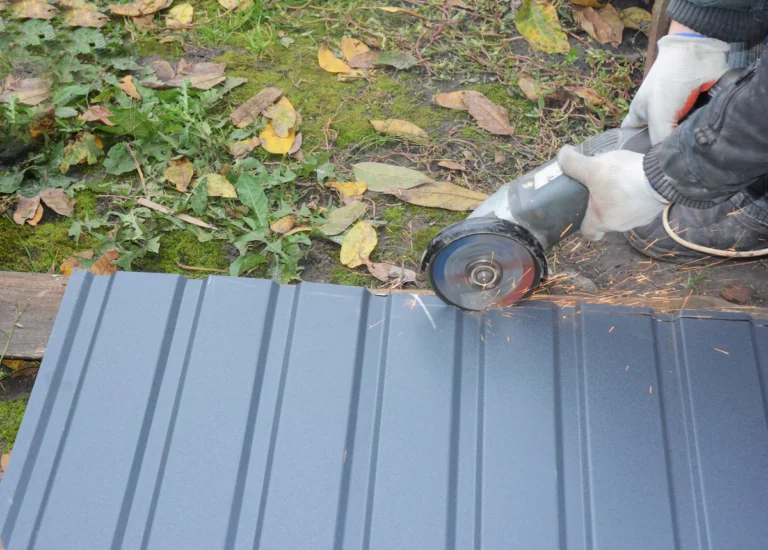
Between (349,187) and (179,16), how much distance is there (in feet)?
4.36

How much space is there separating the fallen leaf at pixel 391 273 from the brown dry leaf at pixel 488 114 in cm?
77

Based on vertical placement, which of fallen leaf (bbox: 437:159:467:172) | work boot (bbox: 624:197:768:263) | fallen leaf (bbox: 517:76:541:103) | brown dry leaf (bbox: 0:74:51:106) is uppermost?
fallen leaf (bbox: 517:76:541:103)

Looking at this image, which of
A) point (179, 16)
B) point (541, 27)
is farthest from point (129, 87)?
point (541, 27)

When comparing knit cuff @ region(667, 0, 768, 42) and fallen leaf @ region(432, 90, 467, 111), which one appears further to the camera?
fallen leaf @ region(432, 90, 467, 111)

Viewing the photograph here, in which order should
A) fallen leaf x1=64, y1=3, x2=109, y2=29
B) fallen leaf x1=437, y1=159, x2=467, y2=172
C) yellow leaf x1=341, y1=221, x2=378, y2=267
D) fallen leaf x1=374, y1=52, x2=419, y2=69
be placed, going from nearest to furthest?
yellow leaf x1=341, y1=221, x2=378, y2=267 < fallen leaf x1=437, y1=159, x2=467, y2=172 < fallen leaf x1=374, y1=52, x2=419, y2=69 < fallen leaf x1=64, y1=3, x2=109, y2=29

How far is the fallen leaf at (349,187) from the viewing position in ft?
8.43

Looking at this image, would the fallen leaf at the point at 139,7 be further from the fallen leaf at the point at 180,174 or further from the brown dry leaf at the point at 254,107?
the fallen leaf at the point at 180,174

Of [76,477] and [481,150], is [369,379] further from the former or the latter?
[481,150]

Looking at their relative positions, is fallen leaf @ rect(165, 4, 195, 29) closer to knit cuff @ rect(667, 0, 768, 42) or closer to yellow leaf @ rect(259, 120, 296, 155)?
yellow leaf @ rect(259, 120, 296, 155)

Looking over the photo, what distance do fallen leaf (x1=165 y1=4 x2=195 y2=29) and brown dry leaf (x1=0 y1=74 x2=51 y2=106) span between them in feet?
2.02

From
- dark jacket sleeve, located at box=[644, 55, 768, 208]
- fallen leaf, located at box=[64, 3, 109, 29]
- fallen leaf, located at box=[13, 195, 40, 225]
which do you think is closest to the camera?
dark jacket sleeve, located at box=[644, 55, 768, 208]

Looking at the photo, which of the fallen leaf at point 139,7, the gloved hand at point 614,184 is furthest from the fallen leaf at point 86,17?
the gloved hand at point 614,184

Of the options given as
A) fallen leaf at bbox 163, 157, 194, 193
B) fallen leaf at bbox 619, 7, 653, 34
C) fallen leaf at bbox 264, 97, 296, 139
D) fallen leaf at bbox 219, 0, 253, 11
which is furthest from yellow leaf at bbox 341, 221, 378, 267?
fallen leaf at bbox 619, 7, 653, 34

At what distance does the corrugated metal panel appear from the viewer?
162 centimetres
